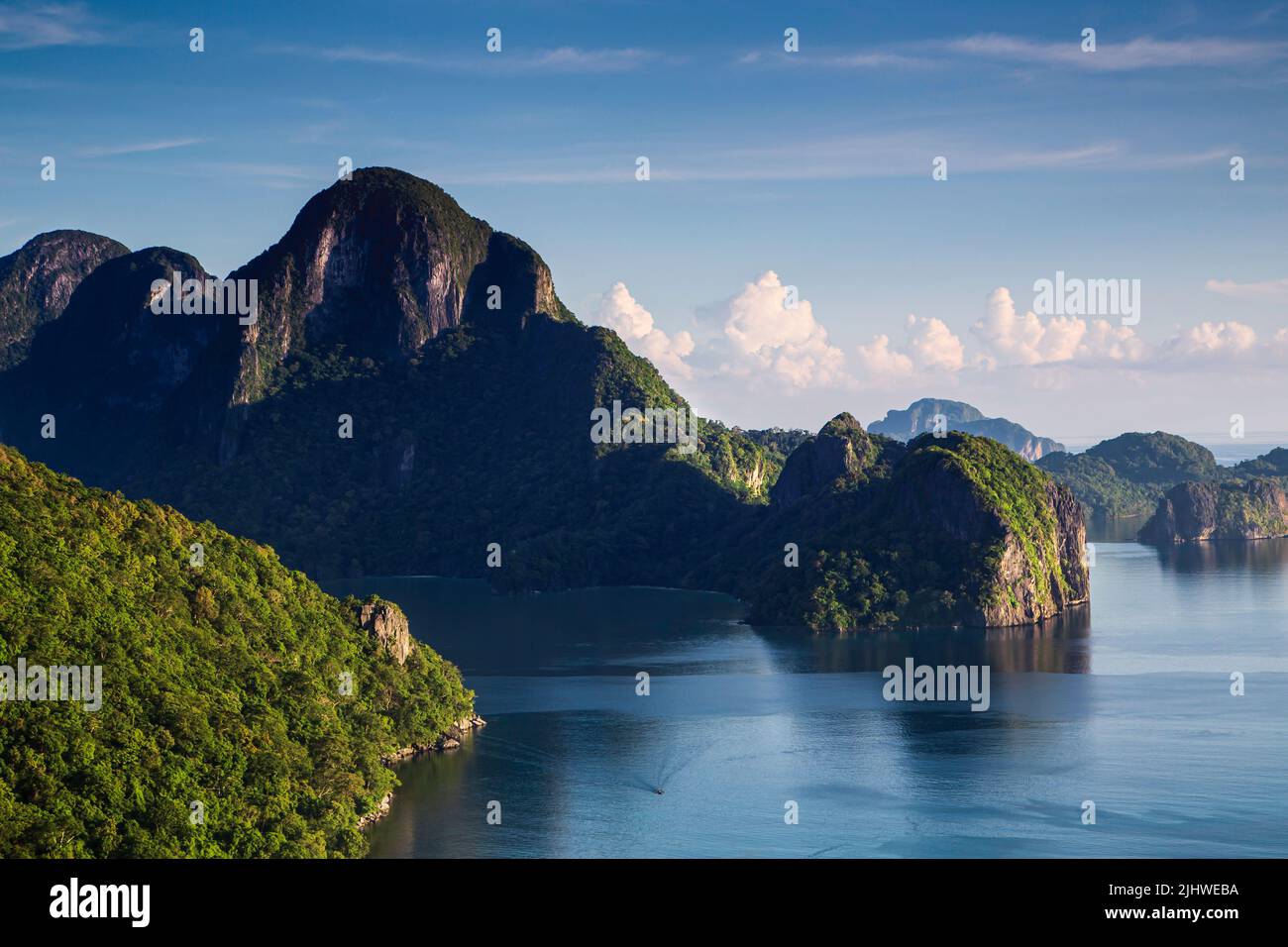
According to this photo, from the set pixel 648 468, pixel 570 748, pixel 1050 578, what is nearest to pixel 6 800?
pixel 570 748

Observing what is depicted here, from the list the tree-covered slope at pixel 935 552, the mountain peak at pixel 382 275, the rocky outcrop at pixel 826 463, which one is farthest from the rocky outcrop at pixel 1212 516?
the mountain peak at pixel 382 275

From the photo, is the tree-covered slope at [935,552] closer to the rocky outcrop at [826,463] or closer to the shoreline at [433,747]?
the rocky outcrop at [826,463]

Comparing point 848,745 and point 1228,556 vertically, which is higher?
point 1228,556

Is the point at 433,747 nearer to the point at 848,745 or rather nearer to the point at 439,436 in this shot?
the point at 848,745

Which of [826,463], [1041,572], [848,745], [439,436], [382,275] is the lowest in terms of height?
[848,745]

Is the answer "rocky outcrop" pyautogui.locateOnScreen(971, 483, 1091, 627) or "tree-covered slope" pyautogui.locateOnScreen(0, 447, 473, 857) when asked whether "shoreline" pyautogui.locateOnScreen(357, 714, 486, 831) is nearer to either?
"tree-covered slope" pyautogui.locateOnScreen(0, 447, 473, 857)

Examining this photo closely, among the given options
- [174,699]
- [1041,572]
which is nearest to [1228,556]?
[1041,572]
